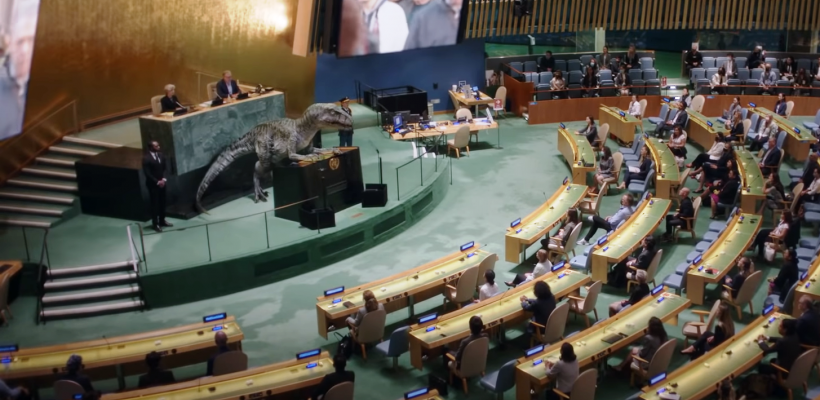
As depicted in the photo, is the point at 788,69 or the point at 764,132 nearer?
the point at 764,132

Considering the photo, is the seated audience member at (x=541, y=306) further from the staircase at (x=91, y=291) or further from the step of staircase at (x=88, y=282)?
the step of staircase at (x=88, y=282)

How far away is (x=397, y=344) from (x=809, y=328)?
4.60 metres

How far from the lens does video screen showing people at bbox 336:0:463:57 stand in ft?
61.8

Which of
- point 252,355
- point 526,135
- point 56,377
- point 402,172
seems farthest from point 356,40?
point 56,377

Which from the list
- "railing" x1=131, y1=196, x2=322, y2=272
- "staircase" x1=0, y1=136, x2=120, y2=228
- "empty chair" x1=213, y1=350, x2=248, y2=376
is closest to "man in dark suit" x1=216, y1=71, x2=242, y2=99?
"staircase" x1=0, y1=136, x2=120, y2=228

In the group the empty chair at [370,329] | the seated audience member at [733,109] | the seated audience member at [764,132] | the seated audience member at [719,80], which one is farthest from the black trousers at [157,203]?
the seated audience member at [719,80]

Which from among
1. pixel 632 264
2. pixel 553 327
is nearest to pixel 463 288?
pixel 553 327

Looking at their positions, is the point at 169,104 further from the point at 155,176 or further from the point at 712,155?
the point at 712,155

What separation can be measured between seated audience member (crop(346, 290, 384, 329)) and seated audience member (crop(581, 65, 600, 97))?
14.2 m

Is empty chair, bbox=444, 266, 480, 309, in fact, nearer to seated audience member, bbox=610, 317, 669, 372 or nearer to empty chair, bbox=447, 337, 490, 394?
empty chair, bbox=447, 337, 490, 394

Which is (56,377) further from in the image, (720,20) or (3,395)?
(720,20)

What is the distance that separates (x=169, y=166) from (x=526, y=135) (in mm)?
10151

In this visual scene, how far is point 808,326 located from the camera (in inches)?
376

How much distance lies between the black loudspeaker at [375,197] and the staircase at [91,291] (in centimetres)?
403
